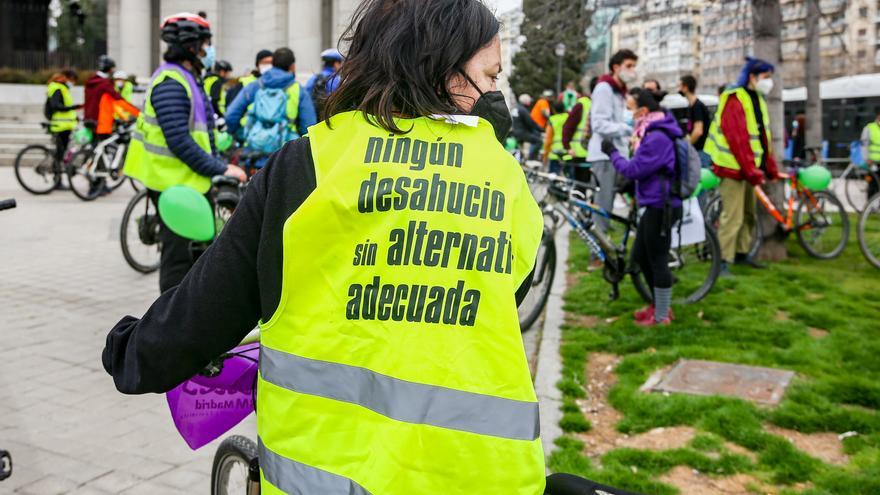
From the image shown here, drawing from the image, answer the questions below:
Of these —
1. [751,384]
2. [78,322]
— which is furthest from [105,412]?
[751,384]

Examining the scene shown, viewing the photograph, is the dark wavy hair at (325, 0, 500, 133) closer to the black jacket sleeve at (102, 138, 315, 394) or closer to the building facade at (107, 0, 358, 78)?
the black jacket sleeve at (102, 138, 315, 394)

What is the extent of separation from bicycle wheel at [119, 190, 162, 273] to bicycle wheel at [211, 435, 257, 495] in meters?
5.43

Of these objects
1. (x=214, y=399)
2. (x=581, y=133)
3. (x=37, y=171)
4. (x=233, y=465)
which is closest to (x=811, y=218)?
(x=581, y=133)

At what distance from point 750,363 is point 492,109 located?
4.98 metres

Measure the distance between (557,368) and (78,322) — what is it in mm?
3551

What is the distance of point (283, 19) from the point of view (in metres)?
35.4

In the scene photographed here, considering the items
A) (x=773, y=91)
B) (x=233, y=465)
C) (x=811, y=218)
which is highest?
(x=773, y=91)

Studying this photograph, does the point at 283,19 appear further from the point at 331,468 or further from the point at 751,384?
the point at 331,468

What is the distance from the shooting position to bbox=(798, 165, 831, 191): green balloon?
10.4 m

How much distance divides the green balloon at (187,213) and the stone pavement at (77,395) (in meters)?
1.95

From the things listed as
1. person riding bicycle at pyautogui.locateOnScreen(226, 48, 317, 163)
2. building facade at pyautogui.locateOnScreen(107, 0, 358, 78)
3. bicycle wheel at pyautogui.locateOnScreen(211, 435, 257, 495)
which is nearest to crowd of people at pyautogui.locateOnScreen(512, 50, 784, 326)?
person riding bicycle at pyautogui.locateOnScreen(226, 48, 317, 163)

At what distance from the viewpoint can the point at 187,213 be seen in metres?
2.52

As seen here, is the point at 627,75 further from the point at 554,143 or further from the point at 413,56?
the point at 413,56

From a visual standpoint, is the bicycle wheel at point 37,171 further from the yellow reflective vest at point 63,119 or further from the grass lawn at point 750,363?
the grass lawn at point 750,363
